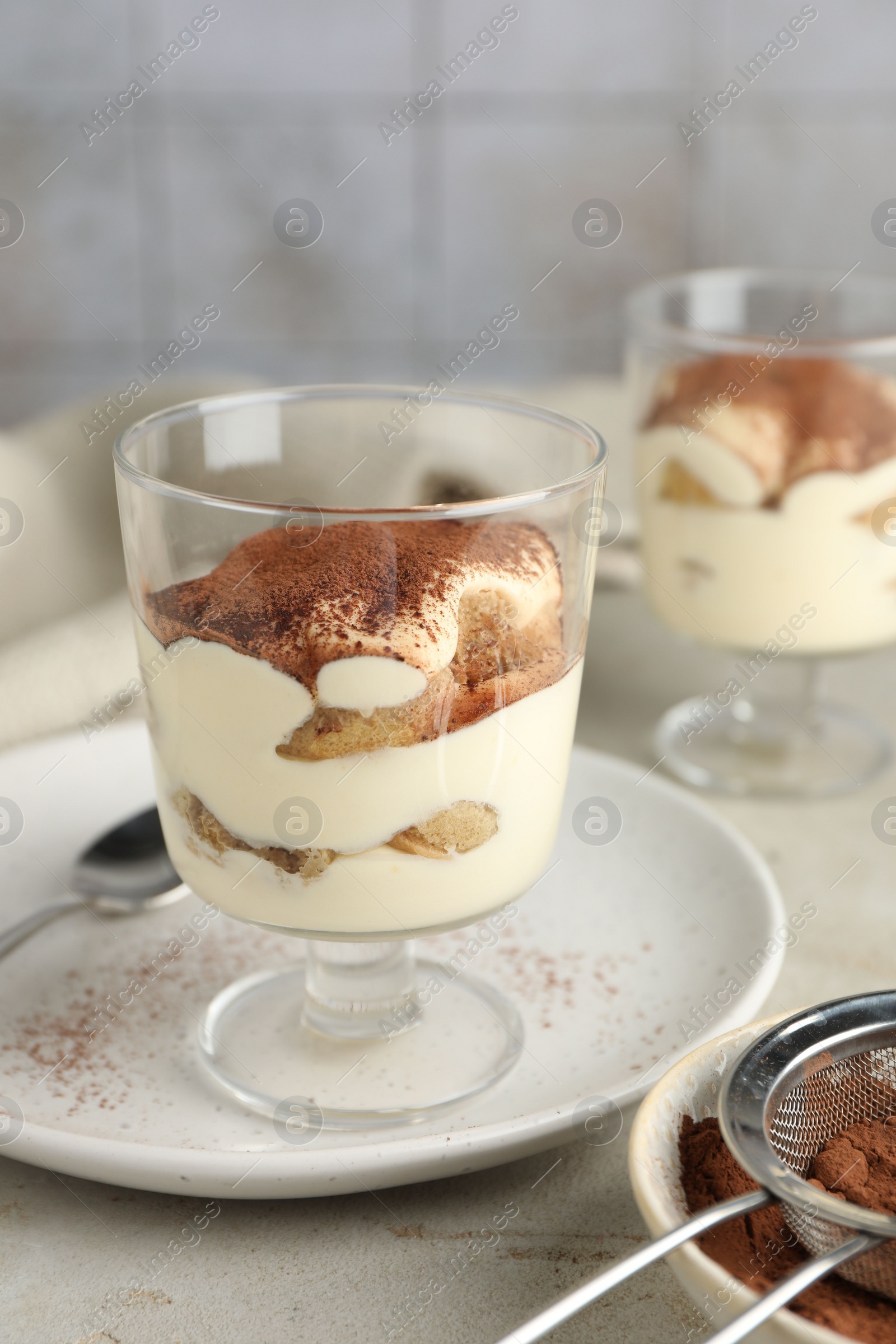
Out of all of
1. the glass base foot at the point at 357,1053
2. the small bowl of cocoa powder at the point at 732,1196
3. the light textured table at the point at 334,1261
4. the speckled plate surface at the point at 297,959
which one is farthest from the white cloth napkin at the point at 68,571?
the small bowl of cocoa powder at the point at 732,1196

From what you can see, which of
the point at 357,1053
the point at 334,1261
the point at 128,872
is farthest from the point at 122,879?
the point at 334,1261

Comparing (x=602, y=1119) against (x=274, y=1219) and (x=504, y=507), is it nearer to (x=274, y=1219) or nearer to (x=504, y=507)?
→ (x=274, y=1219)

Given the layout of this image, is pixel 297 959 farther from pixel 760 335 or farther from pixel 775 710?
pixel 760 335

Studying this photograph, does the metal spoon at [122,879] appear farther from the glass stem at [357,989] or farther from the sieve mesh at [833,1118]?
the sieve mesh at [833,1118]

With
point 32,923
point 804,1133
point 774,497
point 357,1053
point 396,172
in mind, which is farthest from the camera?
point 396,172

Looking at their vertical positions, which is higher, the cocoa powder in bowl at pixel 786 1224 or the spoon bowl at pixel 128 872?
the cocoa powder in bowl at pixel 786 1224

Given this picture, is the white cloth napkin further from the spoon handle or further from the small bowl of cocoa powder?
the small bowl of cocoa powder
